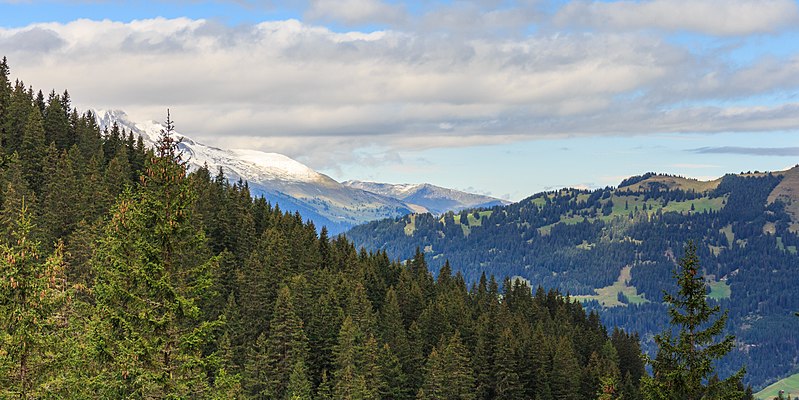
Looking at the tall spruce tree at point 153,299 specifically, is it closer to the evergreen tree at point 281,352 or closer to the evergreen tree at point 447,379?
the evergreen tree at point 281,352

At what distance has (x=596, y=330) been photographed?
195m

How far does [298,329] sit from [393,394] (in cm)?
1608

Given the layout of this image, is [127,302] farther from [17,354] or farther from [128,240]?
[17,354]

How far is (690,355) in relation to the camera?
35000 millimetres

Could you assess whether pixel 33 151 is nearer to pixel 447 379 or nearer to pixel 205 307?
pixel 205 307

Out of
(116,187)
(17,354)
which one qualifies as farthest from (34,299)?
(116,187)

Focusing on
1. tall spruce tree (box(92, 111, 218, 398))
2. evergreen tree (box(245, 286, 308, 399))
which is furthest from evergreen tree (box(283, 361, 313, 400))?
tall spruce tree (box(92, 111, 218, 398))

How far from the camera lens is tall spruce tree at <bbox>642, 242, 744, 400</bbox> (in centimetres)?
3459

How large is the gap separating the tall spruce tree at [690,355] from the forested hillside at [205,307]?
8809 mm

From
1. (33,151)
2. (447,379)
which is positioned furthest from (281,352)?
(33,151)

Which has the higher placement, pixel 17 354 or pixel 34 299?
pixel 34 299

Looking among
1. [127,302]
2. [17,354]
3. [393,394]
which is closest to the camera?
[127,302]

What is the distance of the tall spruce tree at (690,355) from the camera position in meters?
34.6

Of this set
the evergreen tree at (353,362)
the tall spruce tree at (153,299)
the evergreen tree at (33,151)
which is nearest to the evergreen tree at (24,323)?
the tall spruce tree at (153,299)
